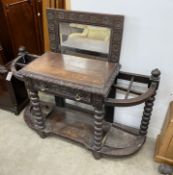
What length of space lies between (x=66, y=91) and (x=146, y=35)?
0.67 metres

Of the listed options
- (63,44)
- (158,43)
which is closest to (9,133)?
(63,44)

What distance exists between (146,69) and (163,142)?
55 centimetres

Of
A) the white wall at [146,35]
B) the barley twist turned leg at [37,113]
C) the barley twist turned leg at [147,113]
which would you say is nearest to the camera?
the white wall at [146,35]

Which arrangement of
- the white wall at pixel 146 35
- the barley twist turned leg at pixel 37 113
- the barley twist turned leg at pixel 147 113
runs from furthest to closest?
the barley twist turned leg at pixel 37 113 < the barley twist turned leg at pixel 147 113 < the white wall at pixel 146 35

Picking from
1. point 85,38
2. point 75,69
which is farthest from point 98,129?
point 85,38

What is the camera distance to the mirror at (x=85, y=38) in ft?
4.66

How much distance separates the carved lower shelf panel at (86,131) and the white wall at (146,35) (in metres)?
0.38

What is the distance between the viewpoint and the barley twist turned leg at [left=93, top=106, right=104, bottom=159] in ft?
4.25

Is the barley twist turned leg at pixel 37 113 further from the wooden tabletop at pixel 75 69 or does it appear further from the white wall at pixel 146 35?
the white wall at pixel 146 35

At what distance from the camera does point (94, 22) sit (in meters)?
1.36

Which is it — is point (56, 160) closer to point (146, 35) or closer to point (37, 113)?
point (37, 113)

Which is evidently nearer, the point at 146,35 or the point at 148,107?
the point at 146,35

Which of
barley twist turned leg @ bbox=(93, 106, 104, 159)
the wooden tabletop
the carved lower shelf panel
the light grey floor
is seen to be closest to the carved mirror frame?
the wooden tabletop

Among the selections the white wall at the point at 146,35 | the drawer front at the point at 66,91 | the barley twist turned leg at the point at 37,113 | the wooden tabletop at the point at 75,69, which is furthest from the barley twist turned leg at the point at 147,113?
the barley twist turned leg at the point at 37,113
